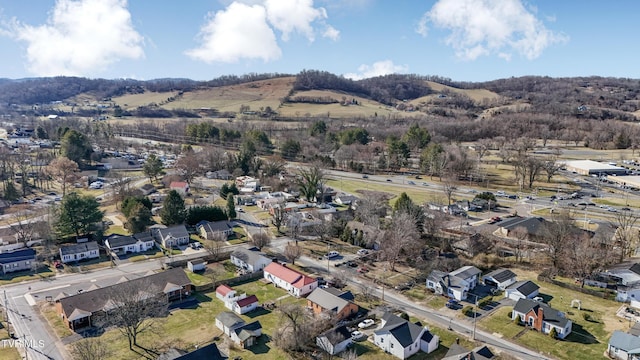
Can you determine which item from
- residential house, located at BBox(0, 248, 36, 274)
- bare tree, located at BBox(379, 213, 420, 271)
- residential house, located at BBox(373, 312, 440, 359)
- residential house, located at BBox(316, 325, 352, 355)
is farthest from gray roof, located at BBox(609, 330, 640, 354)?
residential house, located at BBox(0, 248, 36, 274)

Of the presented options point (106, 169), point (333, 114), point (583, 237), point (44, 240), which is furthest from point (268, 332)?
point (333, 114)

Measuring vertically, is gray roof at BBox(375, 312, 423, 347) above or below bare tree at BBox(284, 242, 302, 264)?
below

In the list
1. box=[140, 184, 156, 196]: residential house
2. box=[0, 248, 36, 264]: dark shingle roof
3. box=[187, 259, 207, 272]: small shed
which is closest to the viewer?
box=[0, 248, 36, 264]: dark shingle roof

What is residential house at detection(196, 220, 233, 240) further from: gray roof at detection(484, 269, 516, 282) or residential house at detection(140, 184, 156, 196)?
gray roof at detection(484, 269, 516, 282)

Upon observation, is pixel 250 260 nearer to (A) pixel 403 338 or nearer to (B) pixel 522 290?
(A) pixel 403 338

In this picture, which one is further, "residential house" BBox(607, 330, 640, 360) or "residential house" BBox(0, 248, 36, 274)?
"residential house" BBox(0, 248, 36, 274)

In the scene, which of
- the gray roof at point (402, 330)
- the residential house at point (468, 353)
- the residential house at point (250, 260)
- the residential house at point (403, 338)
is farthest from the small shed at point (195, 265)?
the residential house at point (468, 353)
